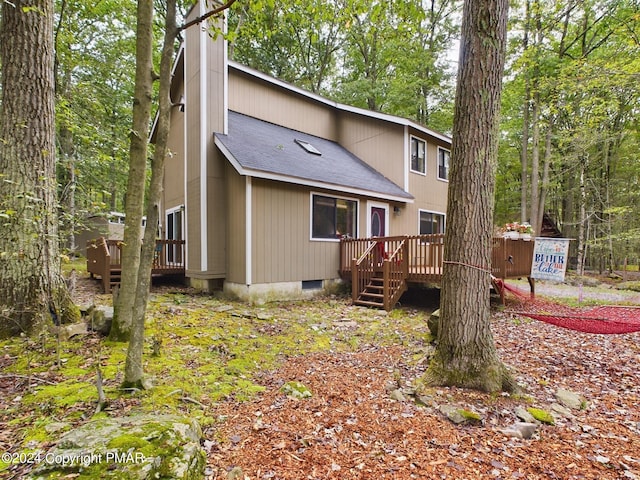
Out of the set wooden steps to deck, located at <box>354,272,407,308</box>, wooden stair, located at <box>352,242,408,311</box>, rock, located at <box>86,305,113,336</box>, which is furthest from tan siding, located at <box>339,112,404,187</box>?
rock, located at <box>86,305,113,336</box>

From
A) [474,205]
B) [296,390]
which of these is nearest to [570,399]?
[474,205]

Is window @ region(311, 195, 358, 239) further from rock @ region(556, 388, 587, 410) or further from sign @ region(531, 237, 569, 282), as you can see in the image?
rock @ region(556, 388, 587, 410)

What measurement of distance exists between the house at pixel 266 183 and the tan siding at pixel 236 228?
0.08ft

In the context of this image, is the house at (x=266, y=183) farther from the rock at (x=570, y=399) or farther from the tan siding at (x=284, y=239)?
the rock at (x=570, y=399)

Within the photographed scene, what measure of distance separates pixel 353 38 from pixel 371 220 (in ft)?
42.9

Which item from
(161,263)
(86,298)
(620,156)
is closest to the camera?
(86,298)

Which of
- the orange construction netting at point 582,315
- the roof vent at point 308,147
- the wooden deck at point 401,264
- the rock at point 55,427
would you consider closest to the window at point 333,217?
the wooden deck at point 401,264

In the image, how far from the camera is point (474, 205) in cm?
319

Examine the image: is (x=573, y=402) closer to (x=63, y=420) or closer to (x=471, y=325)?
(x=471, y=325)

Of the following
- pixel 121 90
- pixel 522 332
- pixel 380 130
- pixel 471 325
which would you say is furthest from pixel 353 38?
pixel 471 325

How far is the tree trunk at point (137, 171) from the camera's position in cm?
346

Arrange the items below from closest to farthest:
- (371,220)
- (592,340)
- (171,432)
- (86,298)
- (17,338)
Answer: (171,432), (17,338), (592,340), (86,298), (371,220)

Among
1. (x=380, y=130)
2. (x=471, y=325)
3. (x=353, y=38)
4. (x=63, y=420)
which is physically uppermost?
(x=353, y=38)

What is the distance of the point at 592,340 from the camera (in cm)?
509
